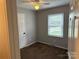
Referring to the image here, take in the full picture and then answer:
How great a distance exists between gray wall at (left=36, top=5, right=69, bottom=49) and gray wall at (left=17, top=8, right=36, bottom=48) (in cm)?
40

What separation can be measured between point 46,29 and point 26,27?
4.27ft

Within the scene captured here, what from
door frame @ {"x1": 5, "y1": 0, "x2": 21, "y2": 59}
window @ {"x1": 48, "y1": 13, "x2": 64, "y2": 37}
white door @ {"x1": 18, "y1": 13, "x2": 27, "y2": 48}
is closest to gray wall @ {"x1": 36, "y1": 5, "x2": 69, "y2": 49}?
window @ {"x1": 48, "y1": 13, "x2": 64, "y2": 37}

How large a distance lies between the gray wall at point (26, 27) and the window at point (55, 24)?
1.14 meters

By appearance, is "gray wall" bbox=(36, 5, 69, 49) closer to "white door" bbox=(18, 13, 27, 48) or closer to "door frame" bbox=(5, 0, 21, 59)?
"white door" bbox=(18, 13, 27, 48)

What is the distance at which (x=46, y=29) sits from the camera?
18.6 feet

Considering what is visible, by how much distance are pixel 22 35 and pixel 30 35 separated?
822 millimetres

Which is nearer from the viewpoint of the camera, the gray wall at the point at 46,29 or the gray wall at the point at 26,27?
the gray wall at the point at 46,29

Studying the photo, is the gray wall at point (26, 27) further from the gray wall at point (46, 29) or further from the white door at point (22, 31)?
the gray wall at point (46, 29)

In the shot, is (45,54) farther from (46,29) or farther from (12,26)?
(12,26)

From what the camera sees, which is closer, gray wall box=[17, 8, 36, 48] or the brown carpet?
the brown carpet

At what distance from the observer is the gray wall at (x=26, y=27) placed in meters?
4.77

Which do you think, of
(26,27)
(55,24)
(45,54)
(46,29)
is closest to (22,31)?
(26,27)

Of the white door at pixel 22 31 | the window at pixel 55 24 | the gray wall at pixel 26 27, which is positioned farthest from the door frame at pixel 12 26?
the window at pixel 55 24

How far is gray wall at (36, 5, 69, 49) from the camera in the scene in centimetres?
465
